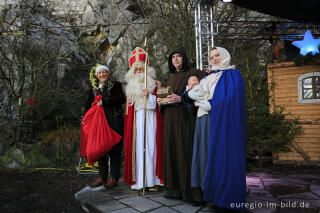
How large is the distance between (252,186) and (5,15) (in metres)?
9.54

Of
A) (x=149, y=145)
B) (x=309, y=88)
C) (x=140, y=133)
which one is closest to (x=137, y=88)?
(x=140, y=133)

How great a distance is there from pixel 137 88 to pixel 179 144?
1.24 metres

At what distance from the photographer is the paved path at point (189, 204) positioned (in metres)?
2.77

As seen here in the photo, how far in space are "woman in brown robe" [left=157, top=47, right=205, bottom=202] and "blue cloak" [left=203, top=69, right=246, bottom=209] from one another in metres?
0.43

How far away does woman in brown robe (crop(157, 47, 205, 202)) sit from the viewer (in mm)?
2971

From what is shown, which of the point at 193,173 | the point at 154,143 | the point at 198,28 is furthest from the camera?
the point at 198,28

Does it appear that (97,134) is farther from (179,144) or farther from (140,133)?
(179,144)

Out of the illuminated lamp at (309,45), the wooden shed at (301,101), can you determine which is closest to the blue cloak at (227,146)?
the wooden shed at (301,101)

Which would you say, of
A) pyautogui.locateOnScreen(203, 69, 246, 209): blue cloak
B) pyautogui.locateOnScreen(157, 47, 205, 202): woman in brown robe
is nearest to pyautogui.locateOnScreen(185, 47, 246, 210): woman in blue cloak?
pyautogui.locateOnScreen(203, 69, 246, 209): blue cloak

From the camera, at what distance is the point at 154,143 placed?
365 cm

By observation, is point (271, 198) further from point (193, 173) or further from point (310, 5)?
point (310, 5)

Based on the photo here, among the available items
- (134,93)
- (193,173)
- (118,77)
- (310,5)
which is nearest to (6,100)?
(118,77)

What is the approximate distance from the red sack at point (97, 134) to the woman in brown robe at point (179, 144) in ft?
3.44

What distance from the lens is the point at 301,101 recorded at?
6.74m
